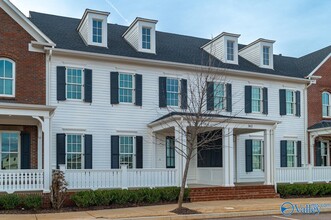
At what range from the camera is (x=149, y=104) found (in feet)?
69.1

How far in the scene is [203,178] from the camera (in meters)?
22.0

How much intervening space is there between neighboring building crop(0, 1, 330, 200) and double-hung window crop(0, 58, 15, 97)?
542mm

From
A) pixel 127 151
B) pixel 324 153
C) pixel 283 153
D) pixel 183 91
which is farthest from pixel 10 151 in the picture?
pixel 324 153

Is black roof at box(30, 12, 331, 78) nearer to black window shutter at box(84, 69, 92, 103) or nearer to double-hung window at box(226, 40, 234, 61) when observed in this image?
double-hung window at box(226, 40, 234, 61)

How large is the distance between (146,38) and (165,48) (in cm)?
175

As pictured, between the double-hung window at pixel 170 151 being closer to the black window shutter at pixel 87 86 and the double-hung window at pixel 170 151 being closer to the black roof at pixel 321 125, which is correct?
the black window shutter at pixel 87 86

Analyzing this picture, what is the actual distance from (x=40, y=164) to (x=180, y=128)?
6.29 meters

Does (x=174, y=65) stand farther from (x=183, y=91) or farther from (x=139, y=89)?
(x=139, y=89)

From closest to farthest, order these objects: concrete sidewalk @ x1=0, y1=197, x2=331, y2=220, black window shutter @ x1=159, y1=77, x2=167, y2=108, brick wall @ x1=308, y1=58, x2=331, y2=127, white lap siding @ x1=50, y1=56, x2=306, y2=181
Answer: concrete sidewalk @ x1=0, y1=197, x2=331, y2=220, white lap siding @ x1=50, y1=56, x2=306, y2=181, black window shutter @ x1=159, y1=77, x2=167, y2=108, brick wall @ x1=308, y1=58, x2=331, y2=127

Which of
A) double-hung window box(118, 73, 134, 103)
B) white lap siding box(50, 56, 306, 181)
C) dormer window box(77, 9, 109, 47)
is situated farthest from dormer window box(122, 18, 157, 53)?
double-hung window box(118, 73, 134, 103)

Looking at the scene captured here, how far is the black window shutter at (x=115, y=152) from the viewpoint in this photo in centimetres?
1986

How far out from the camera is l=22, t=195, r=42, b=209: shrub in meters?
15.1

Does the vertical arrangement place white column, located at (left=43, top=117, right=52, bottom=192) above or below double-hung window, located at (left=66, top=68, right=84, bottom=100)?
below

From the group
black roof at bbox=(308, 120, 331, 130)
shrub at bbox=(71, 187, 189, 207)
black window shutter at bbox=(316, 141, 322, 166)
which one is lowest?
shrub at bbox=(71, 187, 189, 207)
